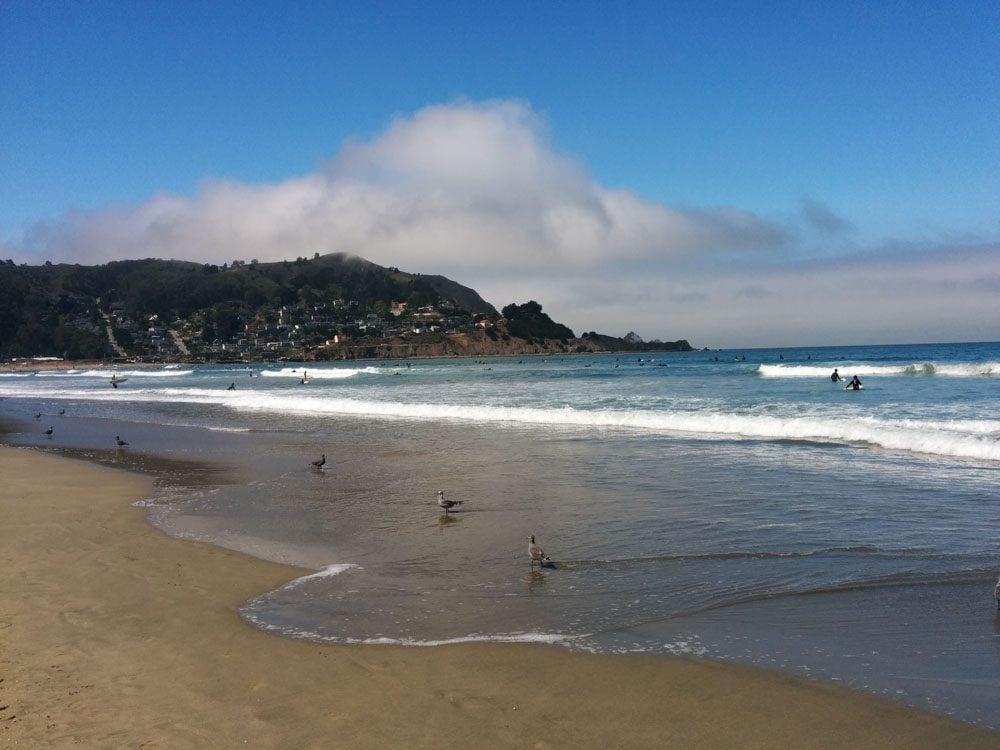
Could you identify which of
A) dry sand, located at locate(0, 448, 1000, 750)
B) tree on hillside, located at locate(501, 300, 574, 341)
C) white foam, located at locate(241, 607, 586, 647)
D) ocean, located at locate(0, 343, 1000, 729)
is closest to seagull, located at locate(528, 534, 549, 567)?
ocean, located at locate(0, 343, 1000, 729)

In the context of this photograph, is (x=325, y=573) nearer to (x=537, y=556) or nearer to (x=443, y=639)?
(x=537, y=556)

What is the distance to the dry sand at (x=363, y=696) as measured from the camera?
4.25 metres

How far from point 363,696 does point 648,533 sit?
4970mm

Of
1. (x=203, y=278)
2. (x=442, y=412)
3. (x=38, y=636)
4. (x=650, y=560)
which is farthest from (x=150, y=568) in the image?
(x=203, y=278)

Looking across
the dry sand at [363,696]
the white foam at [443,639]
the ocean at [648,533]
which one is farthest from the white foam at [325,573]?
the white foam at [443,639]

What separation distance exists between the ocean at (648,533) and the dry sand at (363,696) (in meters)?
0.34

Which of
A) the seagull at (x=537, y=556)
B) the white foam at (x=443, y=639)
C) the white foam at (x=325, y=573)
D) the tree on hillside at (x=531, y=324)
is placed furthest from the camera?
the tree on hillside at (x=531, y=324)

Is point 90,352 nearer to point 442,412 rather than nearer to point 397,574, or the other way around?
point 442,412

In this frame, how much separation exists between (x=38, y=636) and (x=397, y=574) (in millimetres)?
A: 3200

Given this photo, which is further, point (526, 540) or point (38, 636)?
point (526, 540)

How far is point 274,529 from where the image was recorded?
999 centimetres

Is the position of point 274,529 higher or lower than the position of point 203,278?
lower

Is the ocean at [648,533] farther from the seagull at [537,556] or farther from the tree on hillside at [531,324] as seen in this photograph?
the tree on hillside at [531,324]

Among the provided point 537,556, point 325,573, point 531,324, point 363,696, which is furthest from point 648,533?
point 531,324
